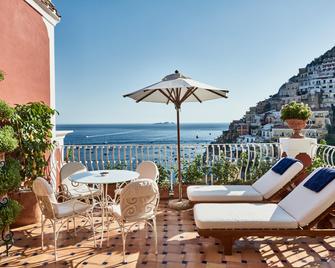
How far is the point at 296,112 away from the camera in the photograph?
242 inches

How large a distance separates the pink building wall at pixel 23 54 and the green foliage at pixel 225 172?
375 centimetres

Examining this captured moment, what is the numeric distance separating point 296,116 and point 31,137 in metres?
5.04

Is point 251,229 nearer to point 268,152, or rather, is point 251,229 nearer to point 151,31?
point 268,152

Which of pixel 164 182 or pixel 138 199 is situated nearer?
pixel 138 199

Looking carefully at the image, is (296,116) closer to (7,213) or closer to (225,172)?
(225,172)

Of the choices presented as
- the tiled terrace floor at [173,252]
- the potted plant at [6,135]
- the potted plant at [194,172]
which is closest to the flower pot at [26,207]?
the tiled terrace floor at [173,252]

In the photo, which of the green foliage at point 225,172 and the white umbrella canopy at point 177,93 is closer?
the white umbrella canopy at point 177,93

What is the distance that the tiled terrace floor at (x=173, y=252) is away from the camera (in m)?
3.34

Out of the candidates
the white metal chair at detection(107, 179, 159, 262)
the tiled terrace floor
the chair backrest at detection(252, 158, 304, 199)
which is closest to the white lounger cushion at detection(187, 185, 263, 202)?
the chair backrest at detection(252, 158, 304, 199)

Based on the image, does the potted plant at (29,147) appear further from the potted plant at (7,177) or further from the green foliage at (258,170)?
the green foliage at (258,170)

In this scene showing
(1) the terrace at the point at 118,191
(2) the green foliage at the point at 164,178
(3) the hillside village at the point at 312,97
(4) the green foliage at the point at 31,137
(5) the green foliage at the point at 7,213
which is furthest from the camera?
(3) the hillside village at the point at 312,97

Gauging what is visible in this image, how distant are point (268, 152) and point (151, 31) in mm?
12872

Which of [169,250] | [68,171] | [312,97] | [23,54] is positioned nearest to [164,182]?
[68,171]

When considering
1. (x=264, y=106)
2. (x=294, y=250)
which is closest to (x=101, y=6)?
(x=294, y=250)
